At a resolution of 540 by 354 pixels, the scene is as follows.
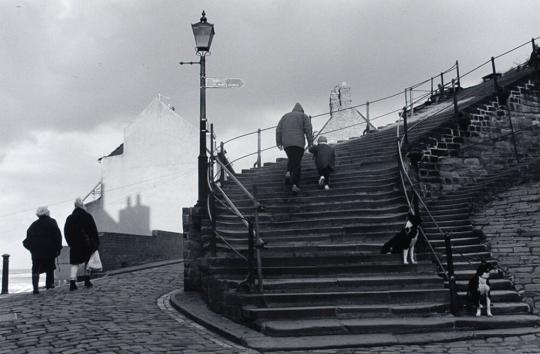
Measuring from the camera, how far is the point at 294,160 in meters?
11.5

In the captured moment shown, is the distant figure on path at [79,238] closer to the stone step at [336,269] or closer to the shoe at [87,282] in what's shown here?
the shoe at [87,282]

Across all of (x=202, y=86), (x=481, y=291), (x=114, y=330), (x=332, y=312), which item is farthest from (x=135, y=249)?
(x=481, y=291)

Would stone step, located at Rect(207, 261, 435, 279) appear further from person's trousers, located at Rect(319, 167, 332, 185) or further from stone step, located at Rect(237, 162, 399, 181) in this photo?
stone step, located at Rect(237, 162, 399, 181)

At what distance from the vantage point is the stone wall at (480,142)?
46.0ft

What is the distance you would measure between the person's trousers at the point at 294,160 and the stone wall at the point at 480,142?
361 cm

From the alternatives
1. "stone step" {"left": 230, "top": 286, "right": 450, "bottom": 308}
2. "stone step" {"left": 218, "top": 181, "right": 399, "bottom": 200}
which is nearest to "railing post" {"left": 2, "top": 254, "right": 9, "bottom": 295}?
"stone step" {"left": 218, "top": 181, "right": 399, "bottom": 200}

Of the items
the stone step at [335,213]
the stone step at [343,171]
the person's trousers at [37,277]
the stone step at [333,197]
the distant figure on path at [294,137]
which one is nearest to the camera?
the stone step at [335,213]

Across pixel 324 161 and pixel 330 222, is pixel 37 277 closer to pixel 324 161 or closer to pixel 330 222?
pixel 330 222

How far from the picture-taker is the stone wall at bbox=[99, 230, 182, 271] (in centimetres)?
1678

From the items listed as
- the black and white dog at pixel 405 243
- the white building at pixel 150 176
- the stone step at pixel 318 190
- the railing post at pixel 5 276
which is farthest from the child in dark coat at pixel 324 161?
the white building at pixel 150 176

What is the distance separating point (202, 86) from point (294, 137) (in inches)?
90.3

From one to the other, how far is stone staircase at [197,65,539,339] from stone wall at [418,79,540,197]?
2.00m

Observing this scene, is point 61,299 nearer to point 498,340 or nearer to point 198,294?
point 198,294

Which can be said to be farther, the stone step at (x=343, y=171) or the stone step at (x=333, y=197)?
the stone step at (x=343, y=171)
